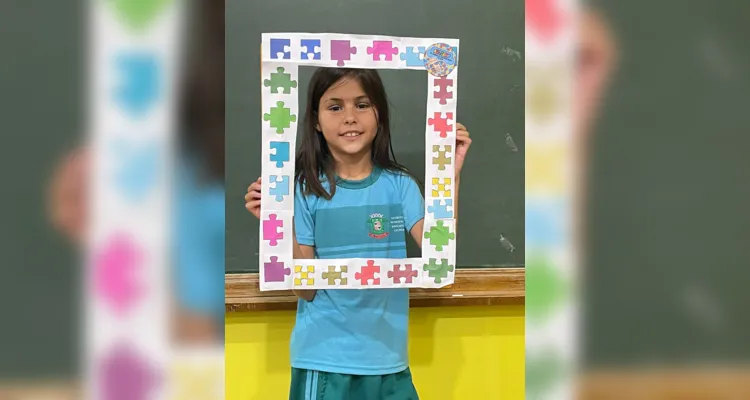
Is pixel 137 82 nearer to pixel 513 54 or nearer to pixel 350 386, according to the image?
pixel 350 386

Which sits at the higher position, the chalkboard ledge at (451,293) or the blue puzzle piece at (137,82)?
the blue puzzle piece at (137,82)

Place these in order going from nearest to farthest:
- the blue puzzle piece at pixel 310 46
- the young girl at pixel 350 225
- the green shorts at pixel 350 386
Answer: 1. the blue puzzle piece at pixel 310 46
2. the young girl at pixel 350 225
3. the green shorts at pixel 350 386

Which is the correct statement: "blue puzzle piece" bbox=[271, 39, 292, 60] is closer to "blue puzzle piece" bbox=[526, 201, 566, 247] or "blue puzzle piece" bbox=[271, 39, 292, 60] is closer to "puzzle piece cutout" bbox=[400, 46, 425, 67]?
"puzzle piece cutout" bbox=[400, 46, 425, 67]

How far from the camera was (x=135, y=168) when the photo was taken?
38cm

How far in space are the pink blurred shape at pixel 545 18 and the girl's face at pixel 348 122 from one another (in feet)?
1.06


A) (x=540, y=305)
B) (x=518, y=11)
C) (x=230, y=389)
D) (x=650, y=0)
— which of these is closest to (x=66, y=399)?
(x=540, y=305)

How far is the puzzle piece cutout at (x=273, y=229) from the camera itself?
65 centimetres

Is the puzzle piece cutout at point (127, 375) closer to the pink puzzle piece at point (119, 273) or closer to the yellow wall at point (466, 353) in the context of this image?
the pink puzzle piece at point (119, 273)

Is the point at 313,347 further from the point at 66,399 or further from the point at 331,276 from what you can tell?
the point at 66,399

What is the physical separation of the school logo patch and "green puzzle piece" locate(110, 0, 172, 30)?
1.48 ft

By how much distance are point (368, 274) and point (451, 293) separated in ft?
1.38

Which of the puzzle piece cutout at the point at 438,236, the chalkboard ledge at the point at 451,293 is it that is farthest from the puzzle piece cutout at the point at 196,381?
the chalkboard ledge at the point at 451,293

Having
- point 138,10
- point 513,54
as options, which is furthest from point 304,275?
point 513,54

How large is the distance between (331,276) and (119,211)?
334 mm
